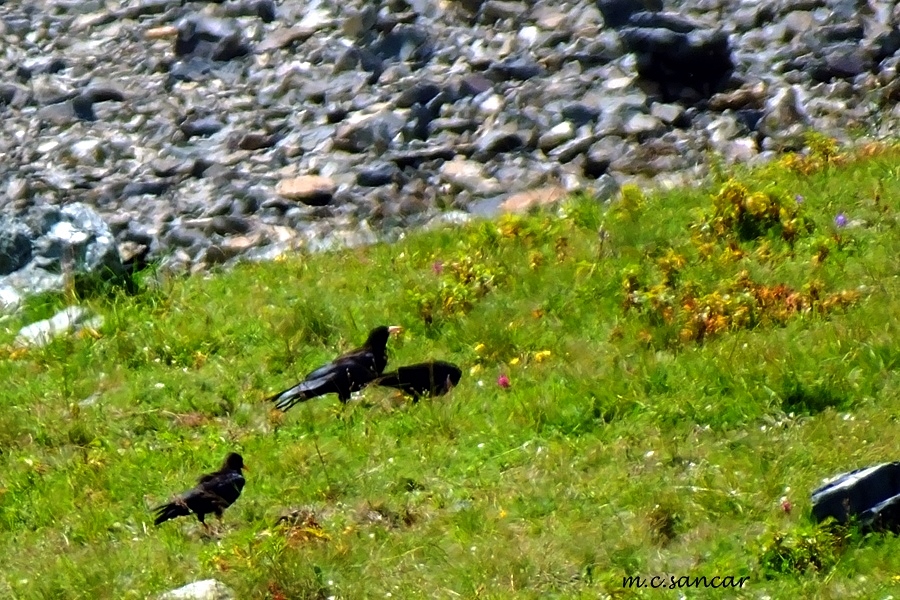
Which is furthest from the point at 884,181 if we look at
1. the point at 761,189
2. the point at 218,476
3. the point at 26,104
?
the point at 26,104

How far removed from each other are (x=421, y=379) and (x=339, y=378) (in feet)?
1.98

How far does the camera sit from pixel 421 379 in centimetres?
980

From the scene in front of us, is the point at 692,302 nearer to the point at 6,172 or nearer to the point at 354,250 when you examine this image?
the point at 354,250

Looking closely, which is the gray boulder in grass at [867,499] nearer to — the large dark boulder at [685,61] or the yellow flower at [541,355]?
the yellow flower at [541,355]

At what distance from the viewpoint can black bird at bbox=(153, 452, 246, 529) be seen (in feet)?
26.7

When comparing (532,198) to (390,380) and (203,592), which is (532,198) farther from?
(203,592)

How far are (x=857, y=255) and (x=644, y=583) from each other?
16.6ft

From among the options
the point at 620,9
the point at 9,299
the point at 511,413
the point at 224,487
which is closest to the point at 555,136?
the point at 620,9

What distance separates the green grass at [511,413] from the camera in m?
7.36

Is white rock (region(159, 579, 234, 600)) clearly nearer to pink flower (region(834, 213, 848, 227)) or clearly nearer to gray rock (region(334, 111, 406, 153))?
pink flower (region(834, 213, 848, 227))

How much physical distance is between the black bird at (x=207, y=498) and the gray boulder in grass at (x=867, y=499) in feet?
10.7

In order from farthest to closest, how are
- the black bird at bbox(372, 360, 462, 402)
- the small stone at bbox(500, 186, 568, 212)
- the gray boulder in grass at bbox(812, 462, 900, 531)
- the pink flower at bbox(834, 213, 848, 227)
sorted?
the small stone at bbox(500, 186, 568, 212) → the pink flower at bbox(834, 213, 848, 227) → the black bird at bbox(372, 360, 462, 402) → the gray boulder in grass at bbox(812, 462, 900, 531)

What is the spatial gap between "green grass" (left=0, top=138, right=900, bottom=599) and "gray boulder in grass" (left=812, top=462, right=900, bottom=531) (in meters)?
0.11

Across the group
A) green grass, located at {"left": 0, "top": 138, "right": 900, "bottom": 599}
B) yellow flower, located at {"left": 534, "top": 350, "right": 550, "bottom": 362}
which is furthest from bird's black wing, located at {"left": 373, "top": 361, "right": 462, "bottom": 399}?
yellow flower, located at {"left": 534, "top": 350, "right": 550, "bottom": 362}
